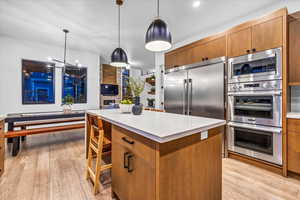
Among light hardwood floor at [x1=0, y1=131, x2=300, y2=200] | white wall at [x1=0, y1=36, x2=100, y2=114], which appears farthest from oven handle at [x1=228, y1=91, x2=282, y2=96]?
white wall at [x1=0, y1=36, x2=100, y2=114]

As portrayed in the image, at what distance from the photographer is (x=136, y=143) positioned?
3.58ft

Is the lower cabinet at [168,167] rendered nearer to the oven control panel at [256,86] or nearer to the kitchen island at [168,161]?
the kitchen island at [168,161]

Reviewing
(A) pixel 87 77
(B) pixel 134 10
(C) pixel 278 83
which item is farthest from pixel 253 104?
(A) pixel 87 77

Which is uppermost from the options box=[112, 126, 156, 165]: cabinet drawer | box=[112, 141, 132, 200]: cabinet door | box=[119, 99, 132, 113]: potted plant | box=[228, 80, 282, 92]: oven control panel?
box=[228, 80, 282, 92]: oven control panel

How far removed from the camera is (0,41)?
3.81 meters

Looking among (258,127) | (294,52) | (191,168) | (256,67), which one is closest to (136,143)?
(191,168)

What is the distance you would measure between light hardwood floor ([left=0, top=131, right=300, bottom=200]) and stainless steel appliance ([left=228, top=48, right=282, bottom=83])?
1461mm

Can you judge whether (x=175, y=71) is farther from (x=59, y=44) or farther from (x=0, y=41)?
(x=0, y=41)

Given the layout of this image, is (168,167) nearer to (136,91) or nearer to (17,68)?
(136,91)

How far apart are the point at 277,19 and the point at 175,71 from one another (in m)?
1.98

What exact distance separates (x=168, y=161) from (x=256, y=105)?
81.9 inches

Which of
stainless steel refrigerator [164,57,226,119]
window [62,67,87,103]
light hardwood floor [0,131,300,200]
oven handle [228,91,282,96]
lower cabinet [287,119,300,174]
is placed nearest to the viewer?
light hardwood floor [0,131,300,200]

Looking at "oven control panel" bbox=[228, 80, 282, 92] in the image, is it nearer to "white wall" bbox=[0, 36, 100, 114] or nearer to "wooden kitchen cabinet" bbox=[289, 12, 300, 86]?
"wooden kitchen cabinet" bbox=[289, 12, 300, 86]

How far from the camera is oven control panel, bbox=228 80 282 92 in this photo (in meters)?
1.97
